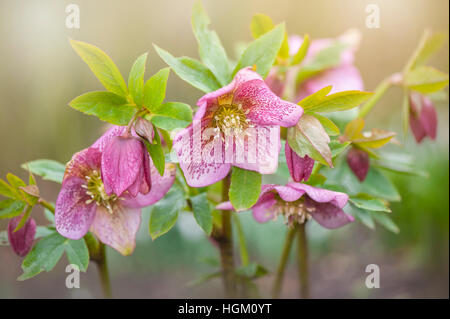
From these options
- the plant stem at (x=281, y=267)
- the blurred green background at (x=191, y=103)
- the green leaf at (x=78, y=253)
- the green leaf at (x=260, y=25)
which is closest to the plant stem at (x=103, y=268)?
the green leaf at (x=78, y=253)

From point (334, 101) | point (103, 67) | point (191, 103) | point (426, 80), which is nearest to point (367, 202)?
point (334, 101)

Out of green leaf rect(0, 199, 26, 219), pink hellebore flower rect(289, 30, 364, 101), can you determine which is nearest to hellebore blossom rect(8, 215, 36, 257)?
Result: green leaf rect(0, 199, 26, 219)

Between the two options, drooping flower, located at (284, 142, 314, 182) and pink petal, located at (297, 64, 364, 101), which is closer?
drooping flower, located at (284, 142, 314, 182)

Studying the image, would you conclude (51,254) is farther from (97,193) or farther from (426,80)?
(426,80)

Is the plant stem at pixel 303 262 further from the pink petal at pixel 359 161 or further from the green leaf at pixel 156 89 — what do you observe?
the green leaf at pixel 156 89

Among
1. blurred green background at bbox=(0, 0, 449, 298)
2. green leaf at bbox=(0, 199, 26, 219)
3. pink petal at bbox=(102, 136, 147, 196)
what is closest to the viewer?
pink petal at bbox=(102, 136, 147, 196)

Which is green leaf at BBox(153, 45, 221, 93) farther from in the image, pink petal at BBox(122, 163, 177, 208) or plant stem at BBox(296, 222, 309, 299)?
plant stem at BBox(296, 222, 309, 299)
